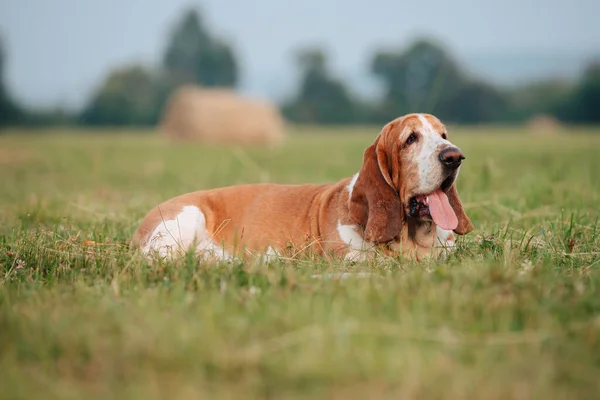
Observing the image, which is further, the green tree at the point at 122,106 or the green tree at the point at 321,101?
the green tree at the point at 321,101

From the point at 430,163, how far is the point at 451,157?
169 millimetres

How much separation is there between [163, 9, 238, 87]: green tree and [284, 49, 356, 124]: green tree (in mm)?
8474

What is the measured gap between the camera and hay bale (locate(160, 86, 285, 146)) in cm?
2562

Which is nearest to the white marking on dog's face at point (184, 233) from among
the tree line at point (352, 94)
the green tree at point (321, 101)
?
the tree line at point (352, 94)

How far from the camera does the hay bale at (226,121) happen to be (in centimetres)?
2562

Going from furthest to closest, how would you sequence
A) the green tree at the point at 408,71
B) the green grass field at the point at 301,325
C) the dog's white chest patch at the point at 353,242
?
the green tree at the point at 408,71 < the dog's white chest patch at the point at 353,242 < the green grass field at the point at 301,325

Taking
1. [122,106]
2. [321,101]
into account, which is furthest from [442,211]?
[321,101]

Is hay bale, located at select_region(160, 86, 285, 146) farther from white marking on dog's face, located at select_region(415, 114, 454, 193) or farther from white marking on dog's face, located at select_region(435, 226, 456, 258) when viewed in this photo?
white marking on dog's face, located at select_region(415, 114, 454, 193)

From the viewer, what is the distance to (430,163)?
450 centimetres

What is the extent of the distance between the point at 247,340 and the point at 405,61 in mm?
51244

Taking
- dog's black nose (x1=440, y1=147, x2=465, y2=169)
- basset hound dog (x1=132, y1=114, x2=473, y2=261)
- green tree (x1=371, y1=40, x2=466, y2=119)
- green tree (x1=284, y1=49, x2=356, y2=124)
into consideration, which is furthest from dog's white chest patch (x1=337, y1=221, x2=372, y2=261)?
green tree (x1=284, y1=49, x2=356, y2=124)

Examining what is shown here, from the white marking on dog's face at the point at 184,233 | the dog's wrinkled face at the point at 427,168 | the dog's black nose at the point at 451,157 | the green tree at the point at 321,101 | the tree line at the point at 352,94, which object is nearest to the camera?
the dog's black nose at the point at 451,157

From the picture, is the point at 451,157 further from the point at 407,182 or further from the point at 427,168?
the point at 407,182

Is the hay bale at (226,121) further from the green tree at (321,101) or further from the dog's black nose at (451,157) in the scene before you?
the green tree at (321,101)
